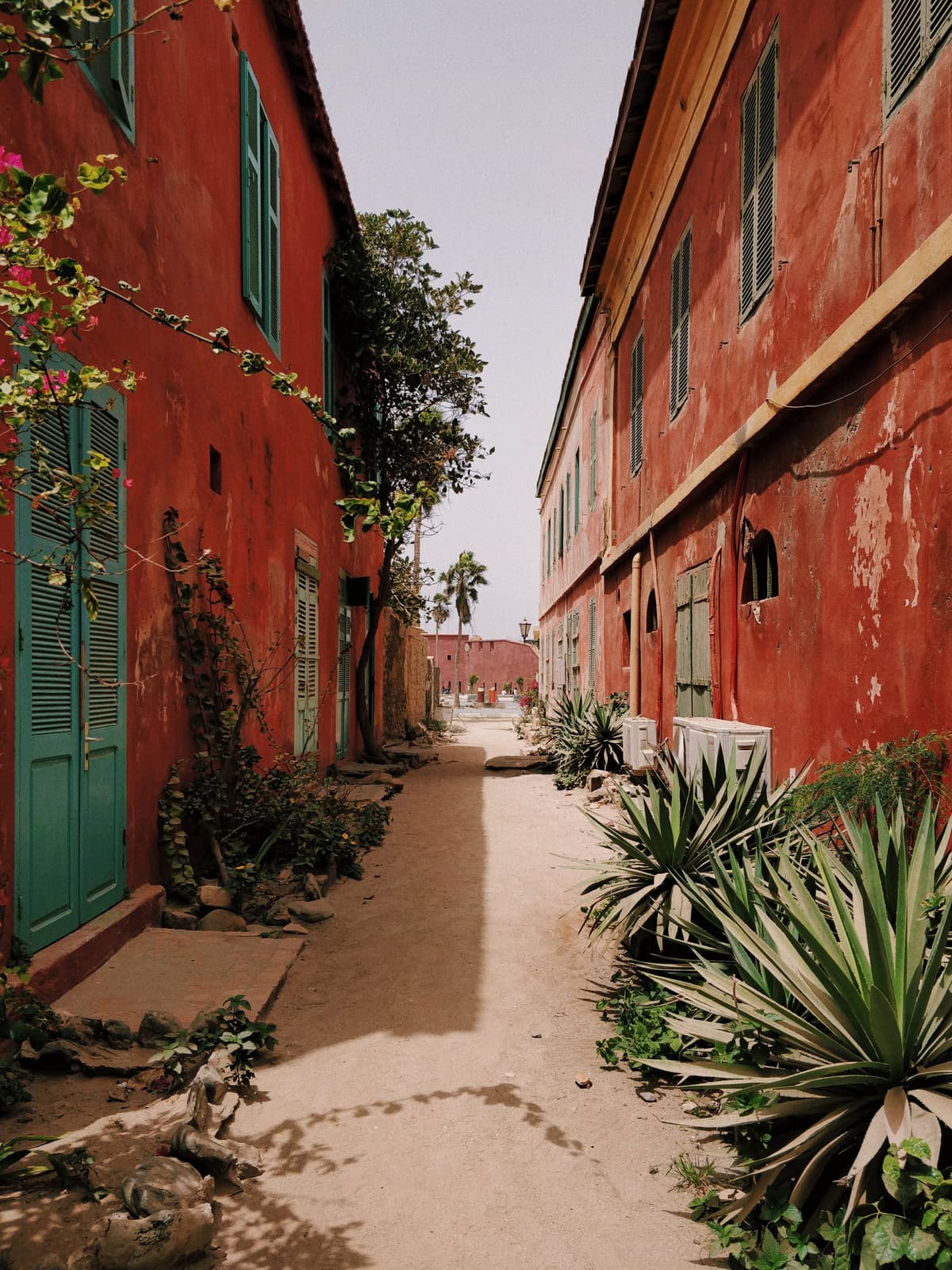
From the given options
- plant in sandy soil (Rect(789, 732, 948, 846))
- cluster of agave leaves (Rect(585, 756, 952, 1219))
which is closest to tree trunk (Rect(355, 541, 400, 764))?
plant in sandy soil (Rect(789, 732, 948, 846))

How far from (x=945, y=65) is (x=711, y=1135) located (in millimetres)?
4230

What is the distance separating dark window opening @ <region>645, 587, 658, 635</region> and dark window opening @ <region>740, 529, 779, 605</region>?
3445mm

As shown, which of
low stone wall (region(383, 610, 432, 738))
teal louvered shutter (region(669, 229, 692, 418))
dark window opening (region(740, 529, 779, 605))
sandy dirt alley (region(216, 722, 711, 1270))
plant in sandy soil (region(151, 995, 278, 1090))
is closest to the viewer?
sandy dirt alley (region(216, 722, 711, 1270))

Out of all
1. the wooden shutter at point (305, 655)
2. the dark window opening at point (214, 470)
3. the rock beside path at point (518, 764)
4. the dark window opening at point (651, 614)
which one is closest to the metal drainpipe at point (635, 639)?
the dark window opening at point (651, 614)

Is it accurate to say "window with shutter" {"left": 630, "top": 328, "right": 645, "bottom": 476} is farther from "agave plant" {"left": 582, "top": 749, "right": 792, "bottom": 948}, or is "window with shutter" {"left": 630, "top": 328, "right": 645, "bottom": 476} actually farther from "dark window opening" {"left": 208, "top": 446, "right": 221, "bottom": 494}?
"agave plant" {"left": 582, "top": 749, "right": 792, "bottom": 948}

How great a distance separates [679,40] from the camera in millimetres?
7426

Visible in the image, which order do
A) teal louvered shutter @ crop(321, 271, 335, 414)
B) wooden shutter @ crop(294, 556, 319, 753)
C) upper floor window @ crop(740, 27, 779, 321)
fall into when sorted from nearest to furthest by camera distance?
upper floor window @ crop(740, 27, 779, 321) < wooden shutter @ crop(294, 556, 319, 753) < teal louvered shutter @ crop(321, 271, 335, 414)

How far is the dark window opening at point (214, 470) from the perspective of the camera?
5.93 meters

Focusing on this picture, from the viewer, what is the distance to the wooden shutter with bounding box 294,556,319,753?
845 cm

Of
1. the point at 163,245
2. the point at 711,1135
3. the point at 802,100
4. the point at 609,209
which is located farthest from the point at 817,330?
the point at 609,209

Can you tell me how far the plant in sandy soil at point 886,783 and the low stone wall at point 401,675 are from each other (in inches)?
457

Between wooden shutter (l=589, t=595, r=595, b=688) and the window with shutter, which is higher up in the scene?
the window with shutter

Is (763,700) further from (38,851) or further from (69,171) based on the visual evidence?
(69,171)

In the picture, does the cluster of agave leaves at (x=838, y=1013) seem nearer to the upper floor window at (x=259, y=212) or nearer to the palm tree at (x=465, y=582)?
the upper floor window at (x=259, y=212)
